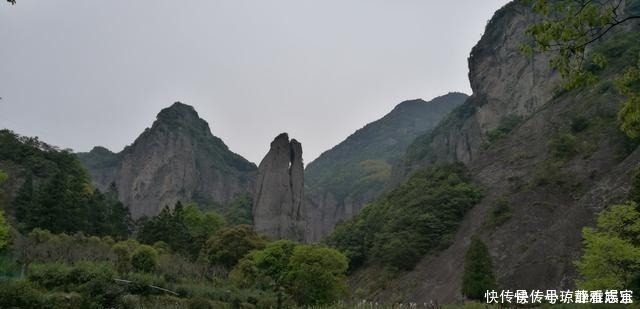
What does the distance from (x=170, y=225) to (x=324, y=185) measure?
12024 centimetres

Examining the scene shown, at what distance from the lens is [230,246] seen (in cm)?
4822

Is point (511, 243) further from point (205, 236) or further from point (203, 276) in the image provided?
point (205, 236)

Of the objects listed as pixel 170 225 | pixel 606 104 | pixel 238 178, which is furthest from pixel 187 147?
pixel 606 104

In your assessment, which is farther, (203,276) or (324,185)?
(324,185)

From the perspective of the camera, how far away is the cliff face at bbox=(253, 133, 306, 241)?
9256cm

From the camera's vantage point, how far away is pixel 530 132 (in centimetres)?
6200

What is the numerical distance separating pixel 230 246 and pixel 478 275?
22.1 meters

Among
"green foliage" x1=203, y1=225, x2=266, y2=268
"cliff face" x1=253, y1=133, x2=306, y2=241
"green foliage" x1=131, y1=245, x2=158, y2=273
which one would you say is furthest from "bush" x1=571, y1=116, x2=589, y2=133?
"cliff face" x1=253, y1=133, x2=306, y2=241

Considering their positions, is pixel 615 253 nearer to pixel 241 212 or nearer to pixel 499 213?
pixel 499 213

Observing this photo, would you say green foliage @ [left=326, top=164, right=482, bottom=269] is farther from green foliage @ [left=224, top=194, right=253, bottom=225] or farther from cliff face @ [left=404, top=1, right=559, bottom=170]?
green foliage @ [left=224, top=194, right=253, bottom=225]

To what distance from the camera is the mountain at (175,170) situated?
402ft

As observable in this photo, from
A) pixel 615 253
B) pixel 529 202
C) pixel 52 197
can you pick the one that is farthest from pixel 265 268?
pixel 615 253

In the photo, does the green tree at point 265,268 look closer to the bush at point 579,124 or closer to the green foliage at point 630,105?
the bush at point 579,124

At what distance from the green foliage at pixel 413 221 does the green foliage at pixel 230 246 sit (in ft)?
46.2
